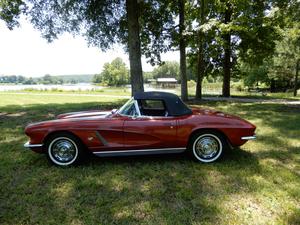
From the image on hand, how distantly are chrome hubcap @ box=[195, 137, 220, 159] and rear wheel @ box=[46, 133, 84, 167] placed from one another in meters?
2.02

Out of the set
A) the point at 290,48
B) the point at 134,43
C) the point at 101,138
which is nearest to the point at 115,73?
the point at 290,48

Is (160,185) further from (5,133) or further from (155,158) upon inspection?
(5,133)

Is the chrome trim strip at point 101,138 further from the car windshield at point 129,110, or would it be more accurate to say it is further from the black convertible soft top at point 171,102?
the black convertible soft top at point 171,102

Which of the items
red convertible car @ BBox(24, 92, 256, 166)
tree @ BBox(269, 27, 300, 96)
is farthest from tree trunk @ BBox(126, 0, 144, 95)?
tree @ BBox(269, 27, 300, 96)

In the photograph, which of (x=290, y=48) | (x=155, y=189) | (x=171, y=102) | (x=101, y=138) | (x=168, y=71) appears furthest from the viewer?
(x=168, y=71)

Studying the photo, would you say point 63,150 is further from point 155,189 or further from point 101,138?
point 155,189

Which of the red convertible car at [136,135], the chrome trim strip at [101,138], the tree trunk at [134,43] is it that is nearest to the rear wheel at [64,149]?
the red convertible car at [136,135]

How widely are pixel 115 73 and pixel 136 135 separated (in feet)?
253

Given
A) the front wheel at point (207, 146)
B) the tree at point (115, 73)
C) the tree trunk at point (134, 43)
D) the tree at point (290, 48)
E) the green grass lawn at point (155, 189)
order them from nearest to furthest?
the green grass lawn at point (155, 189) → the front wheel at point (207, 146) → the tree trunk at point (134, 43) → the tree at point (290, 48) → the tree at point (115, 73)

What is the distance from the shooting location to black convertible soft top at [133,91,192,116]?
4.42 metres

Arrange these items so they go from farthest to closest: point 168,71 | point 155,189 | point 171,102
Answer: point 168,71, point 171,102, point 155,189

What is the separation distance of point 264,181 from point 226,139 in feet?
3.26

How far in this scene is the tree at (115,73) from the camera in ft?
261

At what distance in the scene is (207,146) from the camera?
4.39 metres
